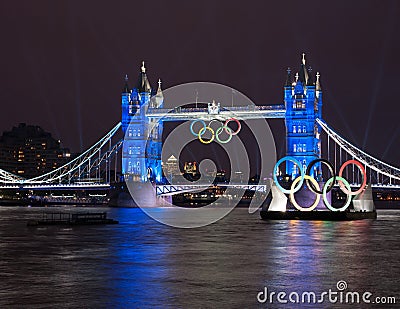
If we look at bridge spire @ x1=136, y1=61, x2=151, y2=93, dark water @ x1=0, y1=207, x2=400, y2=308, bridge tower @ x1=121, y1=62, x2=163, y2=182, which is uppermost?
bridge spire @ x1=136, y1=61, x2=151, y2=93

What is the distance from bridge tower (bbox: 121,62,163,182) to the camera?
9906cm

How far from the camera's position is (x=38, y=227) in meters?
41.3

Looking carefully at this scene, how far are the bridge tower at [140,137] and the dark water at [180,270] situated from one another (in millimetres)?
67420

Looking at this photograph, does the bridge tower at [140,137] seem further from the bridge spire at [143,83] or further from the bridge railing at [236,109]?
the bridge railing at [236,109]

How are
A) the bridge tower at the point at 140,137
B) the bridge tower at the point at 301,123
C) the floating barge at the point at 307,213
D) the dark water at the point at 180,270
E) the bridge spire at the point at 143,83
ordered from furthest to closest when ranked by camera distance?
the bridge spire at the point at 143,83 < the bridge tower at the point at 140,137 < the bridge tower at the point at 301,123 < the floating barge at the point at 307,213 < the dark water at the point at 180,270

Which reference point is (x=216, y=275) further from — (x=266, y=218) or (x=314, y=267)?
(x=266, y=218)

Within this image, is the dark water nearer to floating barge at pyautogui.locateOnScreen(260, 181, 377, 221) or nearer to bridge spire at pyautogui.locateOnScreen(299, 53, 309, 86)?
floating barge at pyautogui.locateOnScreen(260, 181, 377, 221)

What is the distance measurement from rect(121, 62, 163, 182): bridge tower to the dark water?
221 feet

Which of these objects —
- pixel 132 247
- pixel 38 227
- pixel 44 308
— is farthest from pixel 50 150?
pixel 44 308

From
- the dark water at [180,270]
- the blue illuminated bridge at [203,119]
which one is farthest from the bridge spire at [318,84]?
the dark water at [180,270]

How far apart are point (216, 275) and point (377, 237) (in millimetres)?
16942

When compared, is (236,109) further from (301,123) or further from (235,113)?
(301,123)

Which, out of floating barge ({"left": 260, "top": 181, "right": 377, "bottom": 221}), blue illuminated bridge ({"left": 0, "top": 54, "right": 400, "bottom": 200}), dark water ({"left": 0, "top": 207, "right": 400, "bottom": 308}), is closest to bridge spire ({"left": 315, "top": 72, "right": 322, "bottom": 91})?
blue illuminated bridge ({"left": 0, "top": 54, "right": 400, "bottom": 200})

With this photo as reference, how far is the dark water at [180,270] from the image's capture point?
15.4 m
